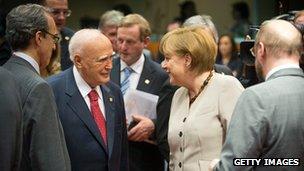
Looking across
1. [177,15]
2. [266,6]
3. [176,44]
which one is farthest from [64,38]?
[177,15]

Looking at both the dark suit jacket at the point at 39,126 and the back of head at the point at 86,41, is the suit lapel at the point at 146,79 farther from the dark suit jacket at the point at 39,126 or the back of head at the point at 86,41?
the dark suit jacket at the point at 39,126

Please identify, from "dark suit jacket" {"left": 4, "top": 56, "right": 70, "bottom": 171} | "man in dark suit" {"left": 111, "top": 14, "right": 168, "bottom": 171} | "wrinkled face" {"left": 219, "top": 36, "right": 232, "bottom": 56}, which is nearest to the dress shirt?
"man in dark suit" {"left": 111, "top": 14, "right": 168, "bottom": 171}

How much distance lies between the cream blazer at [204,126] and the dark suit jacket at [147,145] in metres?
0.88

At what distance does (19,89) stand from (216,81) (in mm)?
1175

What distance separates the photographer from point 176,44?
3.97 m

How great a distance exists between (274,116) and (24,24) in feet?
4.72

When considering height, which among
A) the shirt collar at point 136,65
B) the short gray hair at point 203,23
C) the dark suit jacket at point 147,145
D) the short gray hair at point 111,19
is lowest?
the dark suit jacket at point 147,145

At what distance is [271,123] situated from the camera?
3064 mm

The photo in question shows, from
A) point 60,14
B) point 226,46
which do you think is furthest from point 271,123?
point 226,46

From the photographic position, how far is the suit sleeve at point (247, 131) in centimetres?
306

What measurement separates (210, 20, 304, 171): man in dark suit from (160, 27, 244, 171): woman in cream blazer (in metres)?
0.65

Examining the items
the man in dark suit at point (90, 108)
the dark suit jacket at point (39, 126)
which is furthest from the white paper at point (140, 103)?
the dark suit jacket at point (39, 126)

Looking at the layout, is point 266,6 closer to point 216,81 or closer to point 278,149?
point 216,81

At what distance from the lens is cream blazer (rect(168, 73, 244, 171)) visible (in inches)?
150
